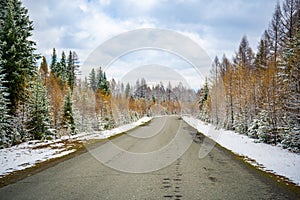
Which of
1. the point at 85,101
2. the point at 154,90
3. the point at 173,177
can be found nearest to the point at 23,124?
the point at 173,177

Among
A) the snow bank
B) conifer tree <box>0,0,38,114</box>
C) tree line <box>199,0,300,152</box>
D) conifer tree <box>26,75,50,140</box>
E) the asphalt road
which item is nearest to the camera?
the asphalt road

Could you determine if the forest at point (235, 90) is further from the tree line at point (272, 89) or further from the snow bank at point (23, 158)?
the snow bank at point (23, 158)

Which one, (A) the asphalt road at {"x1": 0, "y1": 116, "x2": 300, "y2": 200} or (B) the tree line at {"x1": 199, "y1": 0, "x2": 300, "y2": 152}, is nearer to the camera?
(A) the asphalt road at {"x1": 0, "y1": 116, "x2": 300, "y2": 200}

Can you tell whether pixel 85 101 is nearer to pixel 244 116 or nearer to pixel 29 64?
pixel 29 64

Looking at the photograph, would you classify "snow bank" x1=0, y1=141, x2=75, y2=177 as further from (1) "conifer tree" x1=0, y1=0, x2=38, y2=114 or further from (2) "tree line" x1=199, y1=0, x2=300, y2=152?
(2) "tree line" x1=199, y1=0, x2=300, y2=152

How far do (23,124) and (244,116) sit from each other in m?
19.4

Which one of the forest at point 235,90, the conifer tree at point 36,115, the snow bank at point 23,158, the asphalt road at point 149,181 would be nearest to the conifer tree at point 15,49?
the forest at point 235,90

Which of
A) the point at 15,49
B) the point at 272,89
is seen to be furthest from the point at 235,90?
the point at 15,49

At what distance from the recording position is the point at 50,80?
43.6m

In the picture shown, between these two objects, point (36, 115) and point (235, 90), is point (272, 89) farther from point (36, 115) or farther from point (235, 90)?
point (36, 115)

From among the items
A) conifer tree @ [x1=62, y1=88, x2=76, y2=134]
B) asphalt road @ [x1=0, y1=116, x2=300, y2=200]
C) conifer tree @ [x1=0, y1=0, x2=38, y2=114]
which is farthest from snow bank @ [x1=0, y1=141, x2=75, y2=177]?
conifer tree @ [x1=62, y1=88, x2=76, y2=134]

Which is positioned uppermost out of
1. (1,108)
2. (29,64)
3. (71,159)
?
(29,64)

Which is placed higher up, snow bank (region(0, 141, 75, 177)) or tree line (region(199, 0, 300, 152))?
tree line (region(199, 0, 300, 152))

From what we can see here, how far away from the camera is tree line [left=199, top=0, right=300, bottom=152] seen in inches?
475
